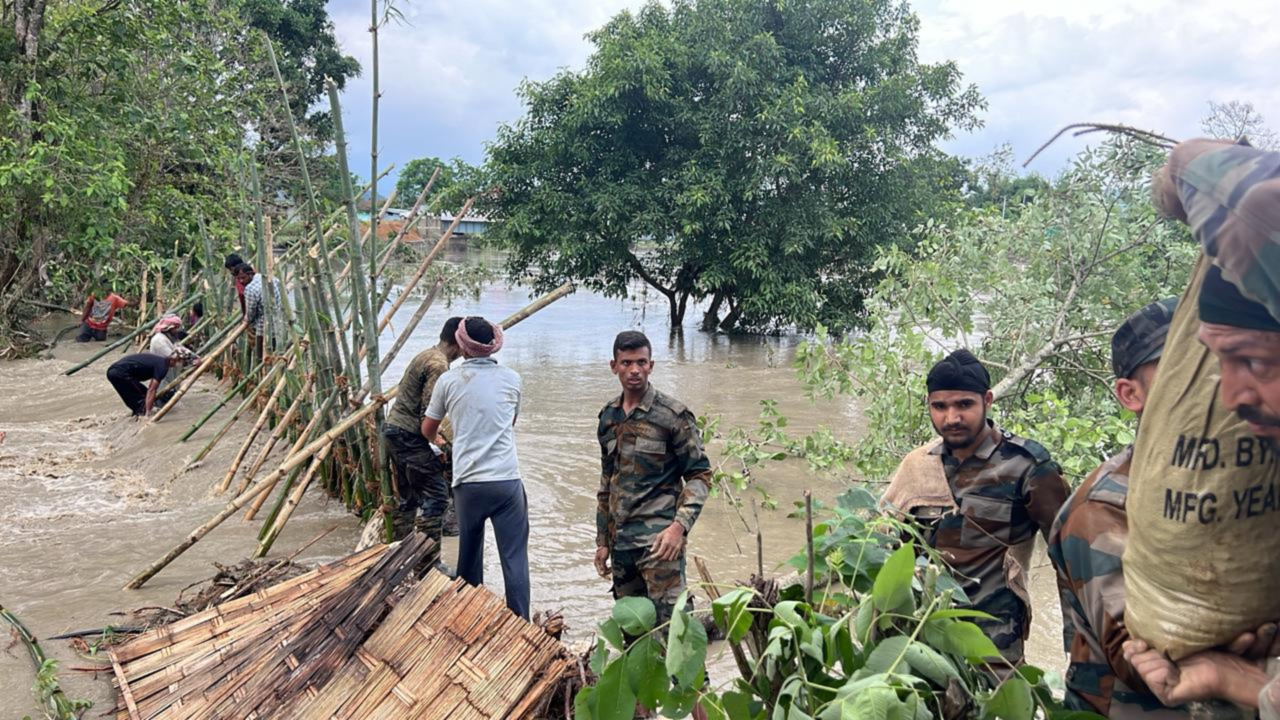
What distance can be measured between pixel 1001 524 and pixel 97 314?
1492cm


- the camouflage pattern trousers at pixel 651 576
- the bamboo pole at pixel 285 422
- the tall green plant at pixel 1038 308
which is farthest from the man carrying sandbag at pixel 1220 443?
the bamboo pole at pixel 285 422

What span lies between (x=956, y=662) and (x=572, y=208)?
13.6 metres

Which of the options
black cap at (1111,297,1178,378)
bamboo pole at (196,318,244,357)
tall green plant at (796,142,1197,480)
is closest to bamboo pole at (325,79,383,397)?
tall green plant at (796,142,1197,480)

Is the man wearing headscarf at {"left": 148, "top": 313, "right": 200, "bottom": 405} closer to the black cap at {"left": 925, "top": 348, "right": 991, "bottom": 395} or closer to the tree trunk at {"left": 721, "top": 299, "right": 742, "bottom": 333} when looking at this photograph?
the black cap at {"left": 925, "top": 348, "right": 991, "bottom": 395}

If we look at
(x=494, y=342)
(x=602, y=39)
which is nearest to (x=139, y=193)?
(x=602, y=39)

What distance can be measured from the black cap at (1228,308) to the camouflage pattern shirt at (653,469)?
8.28 ft

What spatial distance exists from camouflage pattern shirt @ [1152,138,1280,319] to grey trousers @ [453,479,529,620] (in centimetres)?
333

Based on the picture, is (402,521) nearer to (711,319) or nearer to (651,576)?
(651,576)

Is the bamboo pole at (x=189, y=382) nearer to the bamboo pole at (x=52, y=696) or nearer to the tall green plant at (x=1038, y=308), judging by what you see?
the bamboo pole at (x=52, y=696)

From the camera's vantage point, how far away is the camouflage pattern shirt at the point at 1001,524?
2336 mm

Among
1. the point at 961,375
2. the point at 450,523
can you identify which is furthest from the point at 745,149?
the point at 961,375

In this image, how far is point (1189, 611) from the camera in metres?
1.12

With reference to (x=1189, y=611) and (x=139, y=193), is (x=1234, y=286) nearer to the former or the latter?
(x=1189, y=611)

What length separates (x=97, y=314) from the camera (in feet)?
44.5
